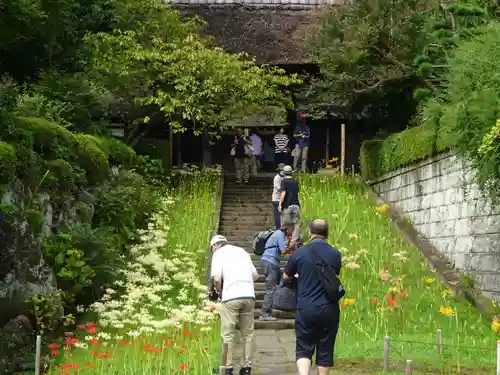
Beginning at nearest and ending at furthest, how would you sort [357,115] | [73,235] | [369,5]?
[73,235] → [369,5] → [357,115]

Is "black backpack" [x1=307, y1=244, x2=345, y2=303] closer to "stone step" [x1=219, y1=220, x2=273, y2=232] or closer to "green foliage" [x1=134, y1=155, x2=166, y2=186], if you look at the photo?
"stone step" [x1=219, y1=220, x2=273, y2=232]

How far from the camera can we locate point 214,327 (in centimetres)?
1171

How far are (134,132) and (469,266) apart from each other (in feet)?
39.6

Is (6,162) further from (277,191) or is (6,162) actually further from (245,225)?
(245,225)

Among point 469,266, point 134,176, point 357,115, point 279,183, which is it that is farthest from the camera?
point 357,115

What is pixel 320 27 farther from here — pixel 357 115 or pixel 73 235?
pixel 73 235

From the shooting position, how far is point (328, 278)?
282 inches

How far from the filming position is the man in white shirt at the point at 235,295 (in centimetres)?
863

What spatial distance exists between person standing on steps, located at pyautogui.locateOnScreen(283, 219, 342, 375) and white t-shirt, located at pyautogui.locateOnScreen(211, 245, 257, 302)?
1.44 metres

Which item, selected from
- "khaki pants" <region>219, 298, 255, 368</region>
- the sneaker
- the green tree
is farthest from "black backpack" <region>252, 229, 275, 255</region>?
the green tree

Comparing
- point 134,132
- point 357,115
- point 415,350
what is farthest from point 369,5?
point 415,350

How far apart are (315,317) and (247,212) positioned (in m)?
13.0

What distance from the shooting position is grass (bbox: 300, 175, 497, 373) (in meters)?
9.91

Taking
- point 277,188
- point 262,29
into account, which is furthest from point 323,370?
point 262,29
